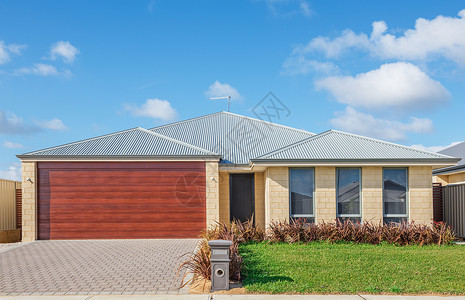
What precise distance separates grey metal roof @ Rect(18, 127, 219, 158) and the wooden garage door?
46 centimetres

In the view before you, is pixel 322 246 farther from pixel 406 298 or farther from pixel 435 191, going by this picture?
pixel 435 191

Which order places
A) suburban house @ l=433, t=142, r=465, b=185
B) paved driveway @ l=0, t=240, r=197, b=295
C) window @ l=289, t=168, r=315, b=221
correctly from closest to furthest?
paved driveway @ l=0, t=240, r=197, b=295 < window @ l=289, t=168, r=315, b=221 < suburban house @ l=433, t=142, r=465, b=185

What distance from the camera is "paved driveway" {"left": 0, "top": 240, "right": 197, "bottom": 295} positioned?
852cm

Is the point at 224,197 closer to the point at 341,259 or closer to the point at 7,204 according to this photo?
the point at 341,259

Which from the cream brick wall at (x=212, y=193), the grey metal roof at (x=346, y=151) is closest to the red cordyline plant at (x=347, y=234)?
the cream brick wall at (x=212, y=193)

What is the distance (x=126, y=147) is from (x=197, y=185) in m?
3.58

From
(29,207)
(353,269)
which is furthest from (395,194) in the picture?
(29,207)

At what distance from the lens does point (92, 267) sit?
10.6 m

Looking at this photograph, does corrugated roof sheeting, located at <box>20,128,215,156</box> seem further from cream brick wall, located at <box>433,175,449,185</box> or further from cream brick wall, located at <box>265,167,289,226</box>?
cream brick wall, located at <box>433,175,449,185</box>

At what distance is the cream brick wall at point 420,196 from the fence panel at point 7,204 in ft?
58.7

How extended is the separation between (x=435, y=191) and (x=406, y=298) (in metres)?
11.2

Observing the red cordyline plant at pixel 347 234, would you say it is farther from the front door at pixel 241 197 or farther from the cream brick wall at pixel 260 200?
the front door at pixel 241 197

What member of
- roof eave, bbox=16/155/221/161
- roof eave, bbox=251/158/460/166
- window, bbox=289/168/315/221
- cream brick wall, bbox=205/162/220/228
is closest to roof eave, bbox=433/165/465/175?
roof eave, bbox=251/158/460/166

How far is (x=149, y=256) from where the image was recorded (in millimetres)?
12086
